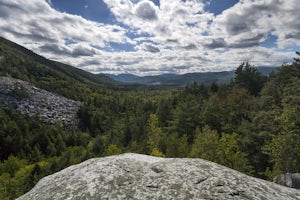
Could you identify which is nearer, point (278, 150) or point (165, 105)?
point (278, 150)

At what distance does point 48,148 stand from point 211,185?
495 feet

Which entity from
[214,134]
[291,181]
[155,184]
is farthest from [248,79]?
[155,184]

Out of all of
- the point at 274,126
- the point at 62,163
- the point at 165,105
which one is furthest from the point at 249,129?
the point at 62,163

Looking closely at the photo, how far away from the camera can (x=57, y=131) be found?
556 ft

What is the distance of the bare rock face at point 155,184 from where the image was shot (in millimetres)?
9062

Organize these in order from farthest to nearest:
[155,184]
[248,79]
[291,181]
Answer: [248,79] → [291,181] → [155,184]

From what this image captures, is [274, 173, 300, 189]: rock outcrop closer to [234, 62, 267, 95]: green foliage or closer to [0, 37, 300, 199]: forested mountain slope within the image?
[0, 37, 300, 199]: forested mountain slope

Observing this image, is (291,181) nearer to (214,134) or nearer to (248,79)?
(214,134)

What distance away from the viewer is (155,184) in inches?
382

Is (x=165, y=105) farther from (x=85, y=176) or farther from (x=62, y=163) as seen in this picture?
(x=85, y=176)

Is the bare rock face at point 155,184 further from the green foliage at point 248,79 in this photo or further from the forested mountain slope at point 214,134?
the green foliage at point 248,79

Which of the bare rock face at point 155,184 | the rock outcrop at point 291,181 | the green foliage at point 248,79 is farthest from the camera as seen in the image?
the green foliage at point 248,79

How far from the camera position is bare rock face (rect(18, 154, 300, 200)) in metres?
9.06

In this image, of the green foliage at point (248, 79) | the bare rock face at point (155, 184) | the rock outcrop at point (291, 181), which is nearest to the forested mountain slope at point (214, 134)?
the green foliage at point (248, 79)
